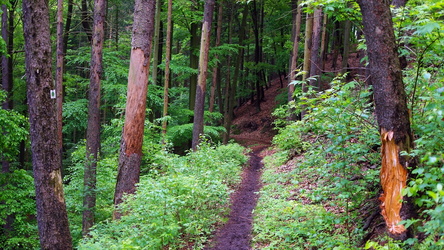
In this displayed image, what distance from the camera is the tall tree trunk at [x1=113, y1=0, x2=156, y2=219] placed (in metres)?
6.63

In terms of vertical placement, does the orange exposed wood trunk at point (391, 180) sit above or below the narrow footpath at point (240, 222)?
above

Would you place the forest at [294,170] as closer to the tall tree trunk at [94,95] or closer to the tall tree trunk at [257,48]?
the tall tree trunk at [94,95]

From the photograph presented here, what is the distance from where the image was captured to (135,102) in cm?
682

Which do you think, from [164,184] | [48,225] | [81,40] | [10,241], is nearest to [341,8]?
[164,184]

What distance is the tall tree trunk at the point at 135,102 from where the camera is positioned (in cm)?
663

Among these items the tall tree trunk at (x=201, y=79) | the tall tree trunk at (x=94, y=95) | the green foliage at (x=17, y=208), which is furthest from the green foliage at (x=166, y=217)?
the tall tree trunk at (x=201, y=79)

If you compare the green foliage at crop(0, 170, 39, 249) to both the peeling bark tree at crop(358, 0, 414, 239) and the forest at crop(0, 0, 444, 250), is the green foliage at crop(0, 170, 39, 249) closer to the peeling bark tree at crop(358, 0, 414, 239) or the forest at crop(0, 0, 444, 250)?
the forest at crop(0, 0, 444, 250)

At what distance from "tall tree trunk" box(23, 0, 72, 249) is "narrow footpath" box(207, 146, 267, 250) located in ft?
8.79

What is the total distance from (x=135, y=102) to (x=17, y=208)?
6.10 m

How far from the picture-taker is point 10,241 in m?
9.71

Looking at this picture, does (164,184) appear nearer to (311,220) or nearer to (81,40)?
(311,220)

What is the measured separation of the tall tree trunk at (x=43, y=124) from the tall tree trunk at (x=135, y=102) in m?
1.66

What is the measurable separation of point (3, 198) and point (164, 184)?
22.5 feet

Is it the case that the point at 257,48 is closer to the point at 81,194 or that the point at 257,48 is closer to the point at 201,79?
the point at 201,79
